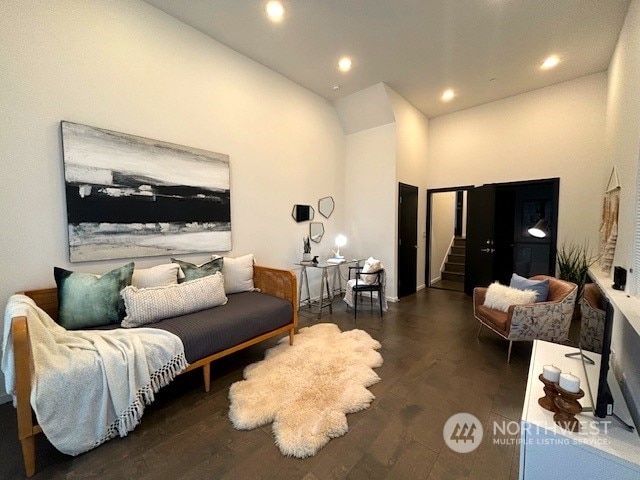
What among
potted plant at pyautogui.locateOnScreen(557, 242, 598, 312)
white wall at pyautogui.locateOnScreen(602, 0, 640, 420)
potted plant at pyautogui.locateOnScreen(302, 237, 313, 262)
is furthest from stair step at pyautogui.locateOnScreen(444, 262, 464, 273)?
potted plant at pyautogui.locateOnScreen(302, 237, 313, 262)

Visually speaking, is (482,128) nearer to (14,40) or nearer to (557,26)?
(557,26)

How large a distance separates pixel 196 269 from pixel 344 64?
3294 millimetres

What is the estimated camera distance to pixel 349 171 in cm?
500

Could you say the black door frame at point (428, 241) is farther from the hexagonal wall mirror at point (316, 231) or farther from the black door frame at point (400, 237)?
the hexagonal wall mirror at point (316, 231)

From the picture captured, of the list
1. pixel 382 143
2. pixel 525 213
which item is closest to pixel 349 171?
pixel 382 143

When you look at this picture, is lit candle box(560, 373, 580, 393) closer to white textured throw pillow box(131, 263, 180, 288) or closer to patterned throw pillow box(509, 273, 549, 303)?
patterned throw pillow box(509, 273, 549, 303)

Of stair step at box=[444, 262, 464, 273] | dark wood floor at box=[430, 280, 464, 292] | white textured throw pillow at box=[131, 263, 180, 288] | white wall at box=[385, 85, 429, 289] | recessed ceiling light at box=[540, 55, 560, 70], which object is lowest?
dark wood floor at box=[430, 280, 464, 292]

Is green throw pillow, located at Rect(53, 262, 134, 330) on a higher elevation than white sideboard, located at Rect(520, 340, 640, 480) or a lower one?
higher

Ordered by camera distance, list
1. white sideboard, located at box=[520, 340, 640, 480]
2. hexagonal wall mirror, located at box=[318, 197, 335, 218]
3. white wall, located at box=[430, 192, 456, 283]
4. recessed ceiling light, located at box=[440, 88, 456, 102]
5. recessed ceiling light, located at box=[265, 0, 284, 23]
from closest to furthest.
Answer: white sideboard, located at box=[520, 340, 640, 480] < recessed ceiling light, located at box=[265, 0, 284, 23] < recessed ceiling light, located at box=[440, 88, 456, 102] < hexagonal wall mirror, located at box=[318, 197, 335, 218] < white wall, located at box=[430, 192, 456, 283]

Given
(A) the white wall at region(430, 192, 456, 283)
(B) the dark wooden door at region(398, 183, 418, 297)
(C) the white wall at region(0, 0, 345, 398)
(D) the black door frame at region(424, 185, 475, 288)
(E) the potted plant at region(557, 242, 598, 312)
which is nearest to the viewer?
(C) the white wall at region(0, 0, 345, 398)

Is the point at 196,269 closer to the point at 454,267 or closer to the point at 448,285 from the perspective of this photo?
the point at 448,285

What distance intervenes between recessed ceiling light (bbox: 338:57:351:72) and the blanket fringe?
387 cm

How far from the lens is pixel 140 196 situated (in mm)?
2549

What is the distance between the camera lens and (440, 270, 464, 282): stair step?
6.16m
